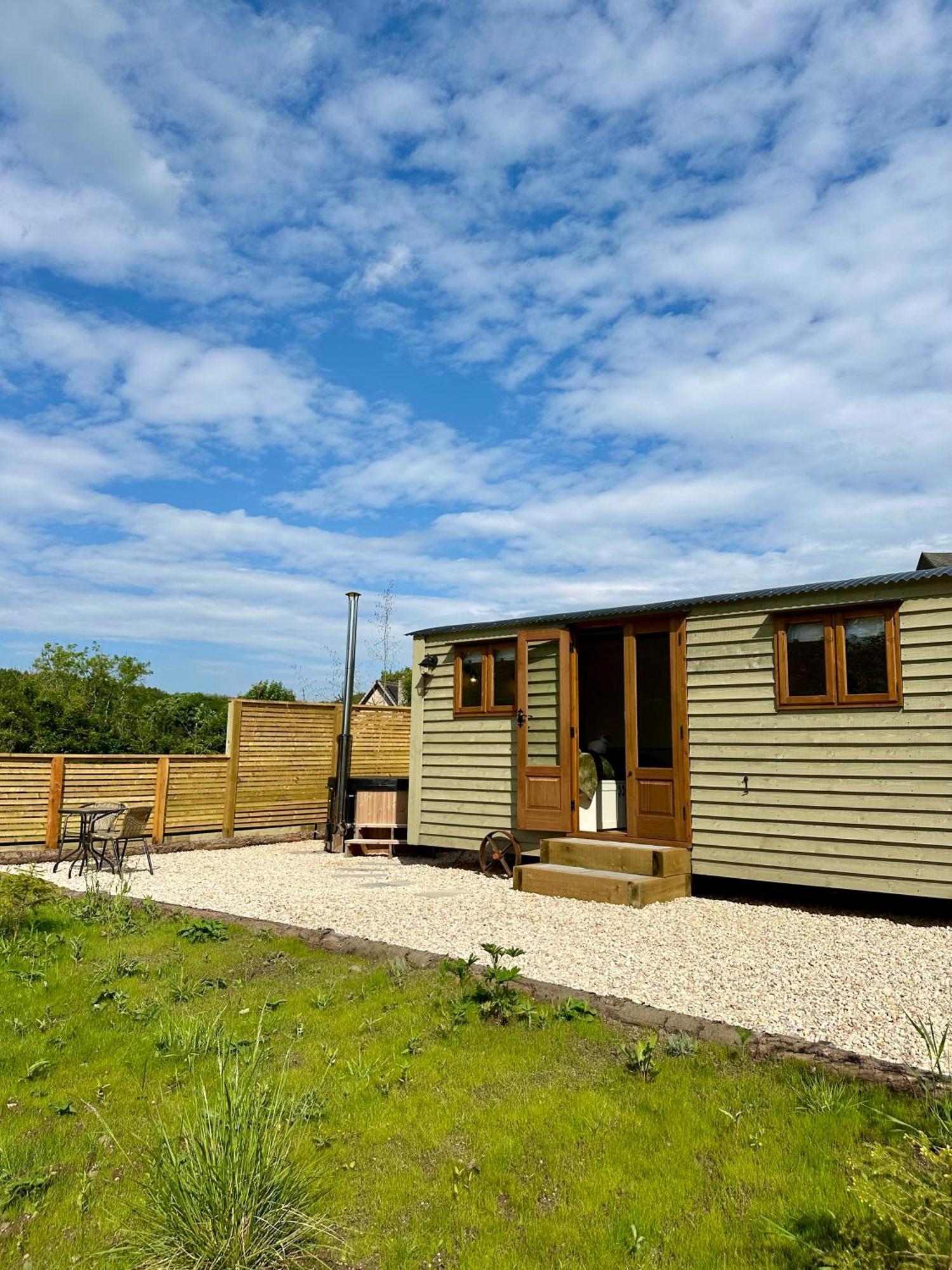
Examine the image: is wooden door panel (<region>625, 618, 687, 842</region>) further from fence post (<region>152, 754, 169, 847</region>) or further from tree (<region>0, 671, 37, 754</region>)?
tree (<region>0, 671, 37, 754</region>)

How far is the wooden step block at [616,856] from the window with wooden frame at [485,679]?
1.74 m

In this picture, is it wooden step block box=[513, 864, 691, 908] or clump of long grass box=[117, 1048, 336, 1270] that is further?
wooden step block box=[513, 864, 691, 908]

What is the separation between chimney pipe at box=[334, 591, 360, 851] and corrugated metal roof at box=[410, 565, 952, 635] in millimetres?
1804

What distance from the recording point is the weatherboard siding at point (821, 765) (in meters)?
6.59

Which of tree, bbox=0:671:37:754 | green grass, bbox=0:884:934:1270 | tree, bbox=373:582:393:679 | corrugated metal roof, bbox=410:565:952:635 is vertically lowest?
green grass, bbox=0:884:934:1270

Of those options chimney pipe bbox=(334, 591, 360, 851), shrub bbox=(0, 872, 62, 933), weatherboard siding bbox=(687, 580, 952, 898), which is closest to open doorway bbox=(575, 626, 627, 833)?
weatherboard siding bbox=(687, 580, 952, 898)

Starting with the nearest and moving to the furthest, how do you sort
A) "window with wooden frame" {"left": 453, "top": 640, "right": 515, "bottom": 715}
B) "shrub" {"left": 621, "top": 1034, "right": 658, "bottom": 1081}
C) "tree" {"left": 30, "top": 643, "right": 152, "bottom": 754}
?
"shrub" {"left": 621, "top": 1034, "right": 658, "bottom": 1081}
"window with wooden frame" {"left": 453, "top": 640, "right": 515, "bottom": 715}
"tree" {"left": 30, "top": 643, "right": 152, "bottom": 754}

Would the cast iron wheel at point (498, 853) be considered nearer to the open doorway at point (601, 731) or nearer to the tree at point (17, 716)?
the open doorway at point (601, 731)

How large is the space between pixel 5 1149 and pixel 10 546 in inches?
918

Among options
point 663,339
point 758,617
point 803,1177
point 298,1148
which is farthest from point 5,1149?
point 663,339

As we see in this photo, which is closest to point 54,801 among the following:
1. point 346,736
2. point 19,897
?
point 346,736

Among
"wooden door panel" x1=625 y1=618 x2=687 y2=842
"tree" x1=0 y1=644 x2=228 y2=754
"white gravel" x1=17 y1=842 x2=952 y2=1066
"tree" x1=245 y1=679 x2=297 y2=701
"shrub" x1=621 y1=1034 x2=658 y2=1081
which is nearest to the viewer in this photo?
"shrub" x1=621 y1=1034 x2=658 y2=1081

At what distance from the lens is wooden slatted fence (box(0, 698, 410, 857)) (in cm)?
1042

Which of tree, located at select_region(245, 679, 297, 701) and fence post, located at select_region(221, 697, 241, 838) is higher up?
tree, located at select_region(245, 679, 297, 701)
